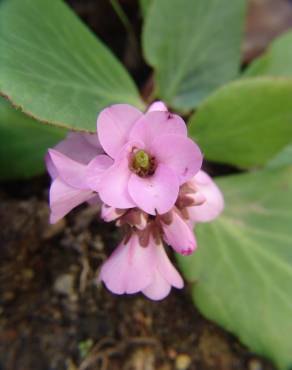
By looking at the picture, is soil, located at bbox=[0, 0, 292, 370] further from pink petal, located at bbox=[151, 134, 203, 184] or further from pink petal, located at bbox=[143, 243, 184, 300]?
pink petal, located at bbox=[151, 134, 203, 184]

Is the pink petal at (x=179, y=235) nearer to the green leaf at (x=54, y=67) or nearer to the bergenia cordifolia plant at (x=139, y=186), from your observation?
the bergenia cordifolia plant at (x=139, y=186)

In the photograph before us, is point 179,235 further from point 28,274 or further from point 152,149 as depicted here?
point 28,274

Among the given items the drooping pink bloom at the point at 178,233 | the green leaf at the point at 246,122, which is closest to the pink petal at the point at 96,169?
the drooping pink bloom at the point at 178,233

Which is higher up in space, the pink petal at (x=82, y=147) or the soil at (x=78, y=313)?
the pink petal at (x=82, y=147)

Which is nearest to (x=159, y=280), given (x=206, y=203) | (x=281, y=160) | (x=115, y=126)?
(x=206, y=203)

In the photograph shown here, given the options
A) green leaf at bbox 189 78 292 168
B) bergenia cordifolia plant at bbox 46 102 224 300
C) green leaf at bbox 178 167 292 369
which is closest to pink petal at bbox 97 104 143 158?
bergenia cordifolia plant at bbox 46 102 224 300

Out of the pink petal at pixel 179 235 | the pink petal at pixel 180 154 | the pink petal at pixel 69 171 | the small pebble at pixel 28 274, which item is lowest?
the small pebble at pixel 28 274

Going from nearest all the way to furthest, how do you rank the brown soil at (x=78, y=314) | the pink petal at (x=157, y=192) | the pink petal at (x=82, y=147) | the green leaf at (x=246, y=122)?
1. the pink petal at (x=157, y=192)
2. the pink petal at (x=82, y=147)
3. the green leaf at (x=246, y=122)
4. the brown soil at (x=78, y=314)
